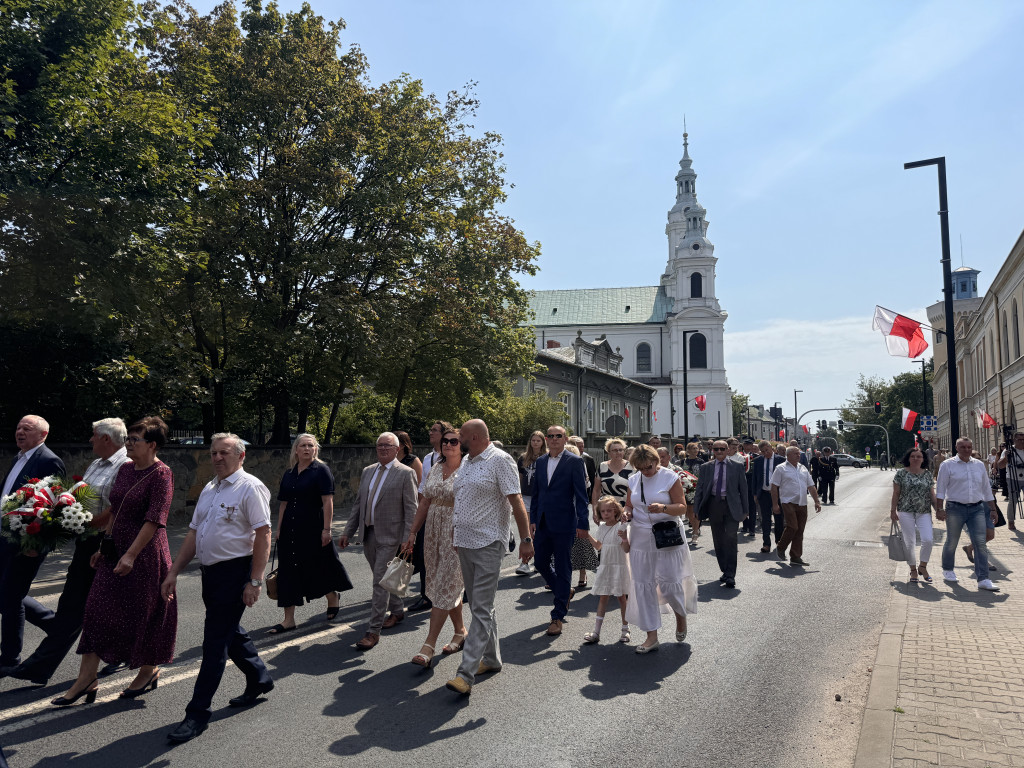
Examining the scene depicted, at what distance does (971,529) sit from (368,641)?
25.8 ft

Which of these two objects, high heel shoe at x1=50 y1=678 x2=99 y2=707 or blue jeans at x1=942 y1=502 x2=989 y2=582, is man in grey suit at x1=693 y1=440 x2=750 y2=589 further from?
high heel shoe at x1=50 y1=678 x2=99 y2=707

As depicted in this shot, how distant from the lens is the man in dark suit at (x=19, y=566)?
559 cm

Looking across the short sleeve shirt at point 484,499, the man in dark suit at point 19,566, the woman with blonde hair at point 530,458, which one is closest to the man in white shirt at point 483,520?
the short sleeve shirt at point 484,499

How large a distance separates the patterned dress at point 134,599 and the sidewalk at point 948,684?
438cm

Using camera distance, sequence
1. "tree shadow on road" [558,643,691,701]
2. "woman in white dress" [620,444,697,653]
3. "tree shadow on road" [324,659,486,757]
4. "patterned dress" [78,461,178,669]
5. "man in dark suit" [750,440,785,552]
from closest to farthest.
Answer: "tree shadow on road" [324,659,486,757]
"patterned dress" [78,461,178,669]
"tree shadow on road" [558,643,691,701]
"woman in white dress" [620,444,697,653]
"man in dark suit" [750,440,785,552]

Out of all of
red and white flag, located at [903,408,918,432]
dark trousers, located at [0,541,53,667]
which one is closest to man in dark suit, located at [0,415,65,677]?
dark trousers, located at [0,541,53,667]

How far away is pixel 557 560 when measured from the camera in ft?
24.0

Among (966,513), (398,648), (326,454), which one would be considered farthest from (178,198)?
(966,513)

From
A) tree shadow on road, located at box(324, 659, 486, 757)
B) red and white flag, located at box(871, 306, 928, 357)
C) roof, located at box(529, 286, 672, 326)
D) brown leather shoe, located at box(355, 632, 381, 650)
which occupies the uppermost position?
roof, located at box(529, 286, 672, 326)

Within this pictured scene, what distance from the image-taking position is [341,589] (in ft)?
24.2

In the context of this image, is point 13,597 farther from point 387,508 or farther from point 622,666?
point 622,666

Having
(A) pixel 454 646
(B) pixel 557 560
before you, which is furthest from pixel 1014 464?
(A) pixel 454 646

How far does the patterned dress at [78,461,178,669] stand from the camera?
495 cm

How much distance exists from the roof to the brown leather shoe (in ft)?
297
